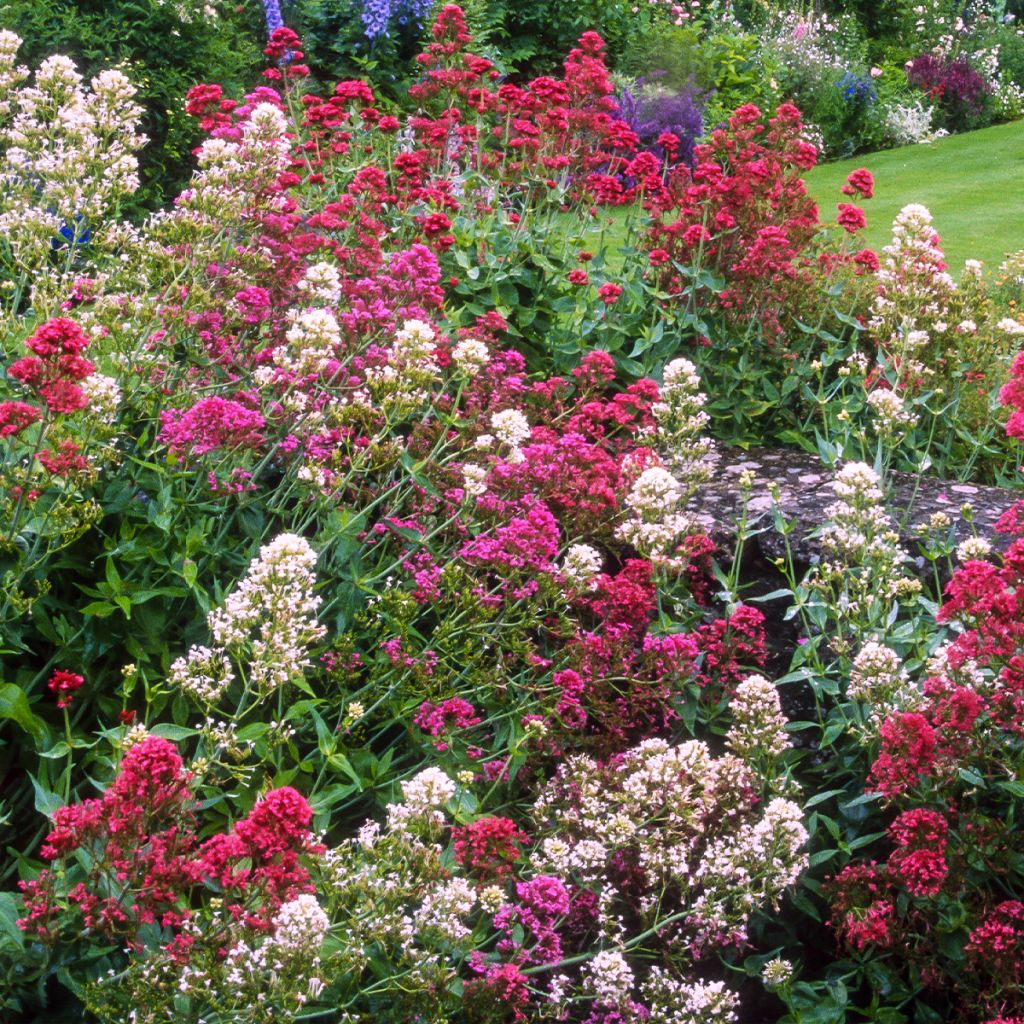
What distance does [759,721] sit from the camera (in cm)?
348

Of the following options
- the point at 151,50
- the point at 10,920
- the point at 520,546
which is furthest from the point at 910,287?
the point at 151,50

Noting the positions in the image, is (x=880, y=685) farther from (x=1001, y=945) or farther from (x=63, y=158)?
(x=63, y=158)

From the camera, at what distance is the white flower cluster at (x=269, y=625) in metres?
2.75

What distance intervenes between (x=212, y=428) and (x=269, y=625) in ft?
2.57

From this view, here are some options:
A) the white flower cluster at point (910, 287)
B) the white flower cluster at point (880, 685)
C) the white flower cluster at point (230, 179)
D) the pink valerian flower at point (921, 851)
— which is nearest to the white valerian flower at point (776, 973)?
the pink valerian flower at point (921, 851)

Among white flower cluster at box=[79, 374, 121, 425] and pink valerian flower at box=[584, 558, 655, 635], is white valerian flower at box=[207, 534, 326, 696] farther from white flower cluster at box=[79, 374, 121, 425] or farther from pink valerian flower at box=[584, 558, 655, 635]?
pink valerian flower at box=[584, 558, 655, 635]

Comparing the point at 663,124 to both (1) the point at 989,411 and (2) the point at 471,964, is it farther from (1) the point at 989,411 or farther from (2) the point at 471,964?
(2) the point at 471,964

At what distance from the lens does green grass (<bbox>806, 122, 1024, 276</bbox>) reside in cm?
1062

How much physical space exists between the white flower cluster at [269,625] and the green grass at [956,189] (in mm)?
7690

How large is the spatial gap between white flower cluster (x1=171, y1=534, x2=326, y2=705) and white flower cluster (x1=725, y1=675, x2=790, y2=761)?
4.16 ft

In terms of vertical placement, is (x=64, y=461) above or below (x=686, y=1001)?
above

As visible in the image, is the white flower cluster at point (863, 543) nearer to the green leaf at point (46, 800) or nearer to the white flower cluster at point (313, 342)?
the white flower cluster at point (313, 342)

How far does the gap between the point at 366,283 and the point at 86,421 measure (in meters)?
1.27

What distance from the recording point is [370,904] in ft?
8.52
